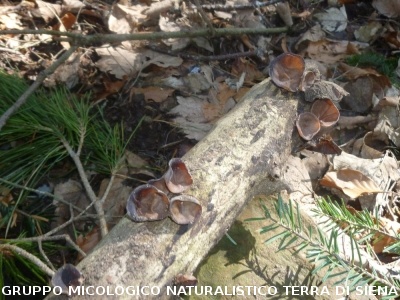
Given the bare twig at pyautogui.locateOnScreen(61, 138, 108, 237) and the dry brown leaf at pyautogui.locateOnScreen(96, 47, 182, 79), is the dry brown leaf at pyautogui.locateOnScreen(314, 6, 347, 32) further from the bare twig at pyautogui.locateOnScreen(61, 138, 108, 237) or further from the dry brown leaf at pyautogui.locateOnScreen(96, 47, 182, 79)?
the bare twig at pyautogui.locateOnScreen(61, 138, 108, 237)

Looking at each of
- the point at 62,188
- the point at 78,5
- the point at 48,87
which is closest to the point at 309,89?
the point at 62,188

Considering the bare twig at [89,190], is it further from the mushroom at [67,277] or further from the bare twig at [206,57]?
the bare twig at [206,57]

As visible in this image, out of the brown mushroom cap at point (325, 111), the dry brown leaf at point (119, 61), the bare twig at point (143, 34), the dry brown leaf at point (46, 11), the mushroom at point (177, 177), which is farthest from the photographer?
the dry brown leaf at point (46, 11)

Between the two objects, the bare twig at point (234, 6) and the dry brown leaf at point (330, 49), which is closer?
the dry brown leaf at point (330, 49)

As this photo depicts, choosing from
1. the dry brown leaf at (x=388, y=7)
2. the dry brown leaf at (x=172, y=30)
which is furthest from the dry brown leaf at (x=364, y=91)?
the dry brown leaf at (x=172, y=30)

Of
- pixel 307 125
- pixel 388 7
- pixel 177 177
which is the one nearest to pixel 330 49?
pixel 388 7

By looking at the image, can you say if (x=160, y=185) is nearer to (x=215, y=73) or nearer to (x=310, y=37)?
(x=215, y=73)

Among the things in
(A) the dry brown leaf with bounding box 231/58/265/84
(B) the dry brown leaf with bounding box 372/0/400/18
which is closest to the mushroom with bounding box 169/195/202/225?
(A) the dry brown leaf with bounding box 231/58/265/84
